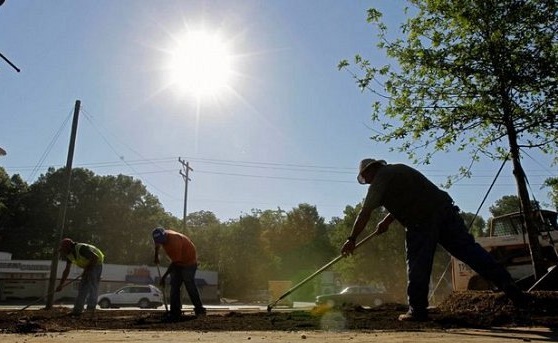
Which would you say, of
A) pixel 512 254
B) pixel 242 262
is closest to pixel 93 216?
pixel 242 262

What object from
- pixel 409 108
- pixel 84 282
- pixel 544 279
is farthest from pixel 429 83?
pixel 84 282

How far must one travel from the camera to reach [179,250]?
26.2 feet

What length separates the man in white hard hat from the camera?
4.46 metres

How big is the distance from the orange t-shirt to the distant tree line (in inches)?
1603

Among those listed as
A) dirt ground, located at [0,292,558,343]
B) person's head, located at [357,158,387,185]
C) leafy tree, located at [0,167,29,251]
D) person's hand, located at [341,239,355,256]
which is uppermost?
leafy tree, located at [0,167,29,251]

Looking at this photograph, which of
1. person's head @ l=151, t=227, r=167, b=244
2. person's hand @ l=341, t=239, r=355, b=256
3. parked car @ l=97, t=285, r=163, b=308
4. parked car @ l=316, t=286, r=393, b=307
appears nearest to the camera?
person's hand @ l=341, t=239, r=355, b=256

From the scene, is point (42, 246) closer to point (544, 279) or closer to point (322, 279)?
point (322, 279)

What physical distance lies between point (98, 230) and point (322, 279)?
26.9 m

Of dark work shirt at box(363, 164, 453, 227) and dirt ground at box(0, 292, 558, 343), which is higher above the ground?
dark work shirt at box(363, 164, 453, 227)

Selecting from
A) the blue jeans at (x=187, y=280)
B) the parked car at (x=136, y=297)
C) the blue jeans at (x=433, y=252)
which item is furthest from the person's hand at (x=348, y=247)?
the parked car at (x=136, y=297)

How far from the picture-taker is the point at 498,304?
5027 millimetres

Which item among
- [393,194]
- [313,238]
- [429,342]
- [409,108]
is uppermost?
[313,238]

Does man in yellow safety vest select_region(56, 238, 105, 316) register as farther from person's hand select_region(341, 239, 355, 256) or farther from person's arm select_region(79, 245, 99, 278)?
person's hand select_region(341, 239, 355, 256)

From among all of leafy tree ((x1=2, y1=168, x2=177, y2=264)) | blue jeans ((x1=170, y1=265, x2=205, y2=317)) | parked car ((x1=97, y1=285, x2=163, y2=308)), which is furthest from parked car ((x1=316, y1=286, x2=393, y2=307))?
leafy tree ((x1=2, y1=168, x2=177, y2=264))
